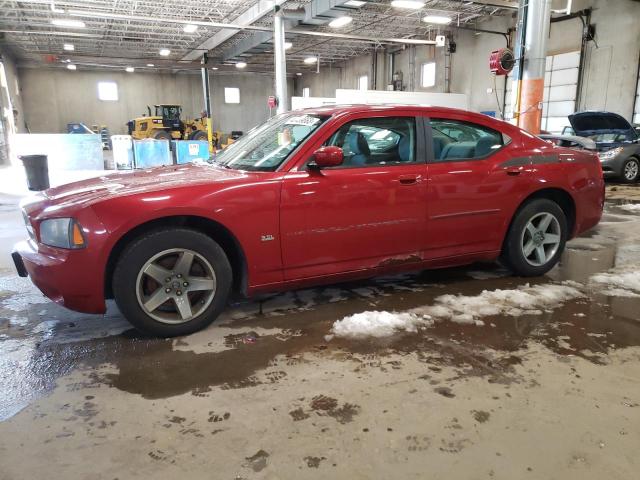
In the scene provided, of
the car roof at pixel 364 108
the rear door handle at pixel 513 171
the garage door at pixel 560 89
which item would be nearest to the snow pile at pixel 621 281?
the rear door handle at pixel 513 171

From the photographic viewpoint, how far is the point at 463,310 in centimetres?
353

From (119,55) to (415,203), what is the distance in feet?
92.6

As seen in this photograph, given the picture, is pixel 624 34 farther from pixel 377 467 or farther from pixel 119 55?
pixel 119 55

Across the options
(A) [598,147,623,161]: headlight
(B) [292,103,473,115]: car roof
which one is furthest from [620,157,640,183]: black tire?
(B) [292,103,473,115]: car roof

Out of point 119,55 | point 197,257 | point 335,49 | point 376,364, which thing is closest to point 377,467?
point 376,364

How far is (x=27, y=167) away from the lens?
11.0 m

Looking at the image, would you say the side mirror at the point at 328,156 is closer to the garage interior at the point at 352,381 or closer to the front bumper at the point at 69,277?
the garage interior at the point at 352,381

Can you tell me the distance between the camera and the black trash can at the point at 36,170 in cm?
1097

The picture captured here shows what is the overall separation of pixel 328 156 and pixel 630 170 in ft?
36.5

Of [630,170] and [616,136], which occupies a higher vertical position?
[616,136]


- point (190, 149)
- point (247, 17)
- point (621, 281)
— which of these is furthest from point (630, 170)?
point (247, 17)

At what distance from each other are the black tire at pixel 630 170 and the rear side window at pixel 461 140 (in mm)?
9282

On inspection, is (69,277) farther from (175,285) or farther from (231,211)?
(231,211)

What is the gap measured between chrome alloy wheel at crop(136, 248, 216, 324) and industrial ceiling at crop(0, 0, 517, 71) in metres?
12.1
